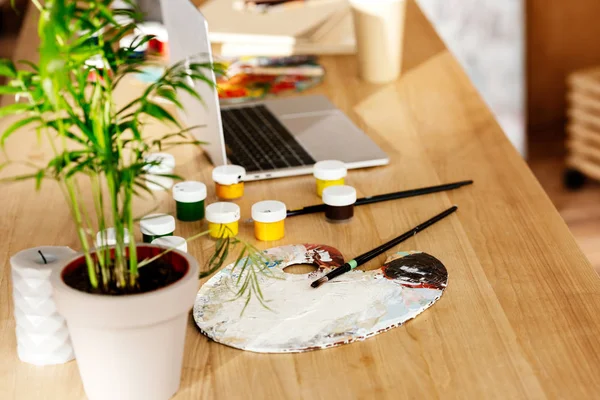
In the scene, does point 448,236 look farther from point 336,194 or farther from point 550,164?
point 550,164

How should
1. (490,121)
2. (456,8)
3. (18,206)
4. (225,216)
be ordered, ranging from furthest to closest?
(456,8) → (490,121) → (18,206) → (225,216)

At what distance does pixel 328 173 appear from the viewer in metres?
1.31

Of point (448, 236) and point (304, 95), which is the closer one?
point (448, 236)

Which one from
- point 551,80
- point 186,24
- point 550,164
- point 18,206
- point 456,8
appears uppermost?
point 186,24

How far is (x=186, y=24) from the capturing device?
1402 millimetres

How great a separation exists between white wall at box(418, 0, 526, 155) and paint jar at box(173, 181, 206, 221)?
213cm

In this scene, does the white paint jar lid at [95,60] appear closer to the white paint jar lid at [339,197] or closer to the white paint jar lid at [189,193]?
the white paint jar lid at [189,193]

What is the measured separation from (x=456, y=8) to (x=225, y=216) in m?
2.26

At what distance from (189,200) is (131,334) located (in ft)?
1.45

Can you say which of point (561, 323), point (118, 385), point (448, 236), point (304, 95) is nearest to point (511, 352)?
point (561, 323)

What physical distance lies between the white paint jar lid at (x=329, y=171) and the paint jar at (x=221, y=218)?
17 centimetres

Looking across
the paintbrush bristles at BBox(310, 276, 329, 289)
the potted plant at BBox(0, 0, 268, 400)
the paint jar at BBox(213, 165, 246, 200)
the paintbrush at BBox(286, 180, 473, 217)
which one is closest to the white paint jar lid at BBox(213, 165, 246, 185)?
the paint jar at BBox(213, 165, 246, 200)

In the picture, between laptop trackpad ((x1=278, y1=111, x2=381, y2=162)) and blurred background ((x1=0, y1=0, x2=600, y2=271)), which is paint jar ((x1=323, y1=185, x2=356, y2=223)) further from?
blurred background ((x1=0, y1=0, x2=600, y2=271))

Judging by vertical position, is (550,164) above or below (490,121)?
below
